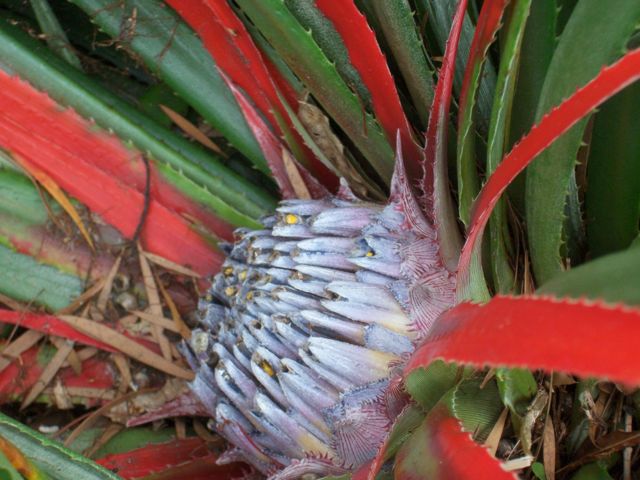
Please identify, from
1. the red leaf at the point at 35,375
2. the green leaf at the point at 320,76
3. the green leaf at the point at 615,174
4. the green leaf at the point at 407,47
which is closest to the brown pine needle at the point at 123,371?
the red leaf at the point at 35,375

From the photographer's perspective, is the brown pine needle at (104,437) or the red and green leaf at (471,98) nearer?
the red and green leaf at (471,98)

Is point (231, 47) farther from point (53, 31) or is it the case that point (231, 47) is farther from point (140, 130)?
point (53, 31)

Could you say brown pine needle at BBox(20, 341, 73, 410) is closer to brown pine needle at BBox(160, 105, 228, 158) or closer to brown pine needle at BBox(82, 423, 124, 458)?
brown pine needle at BBox(82, 423, 124, 458)

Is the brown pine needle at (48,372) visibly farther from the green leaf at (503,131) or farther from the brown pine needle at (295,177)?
the green leaf at (503,131)

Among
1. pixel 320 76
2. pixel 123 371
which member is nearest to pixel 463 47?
pixel 320 76

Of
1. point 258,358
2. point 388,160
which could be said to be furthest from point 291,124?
point 258,358

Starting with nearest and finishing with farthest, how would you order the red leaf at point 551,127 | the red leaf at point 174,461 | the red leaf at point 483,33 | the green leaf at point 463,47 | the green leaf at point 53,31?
the red leaf at point 551,127, the red leaf at point 483,33, the green leaf at point 463,47, the red leaf at point 174,461, the green leaf at point 53,31

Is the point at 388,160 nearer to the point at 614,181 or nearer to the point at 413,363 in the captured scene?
the point at 614,181

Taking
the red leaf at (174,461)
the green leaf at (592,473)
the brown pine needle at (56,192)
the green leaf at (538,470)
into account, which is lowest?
the red leaf at (174,461)
